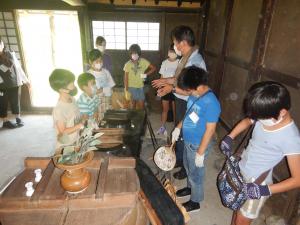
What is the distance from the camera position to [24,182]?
2.05m

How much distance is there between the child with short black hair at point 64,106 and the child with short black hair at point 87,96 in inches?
25.6

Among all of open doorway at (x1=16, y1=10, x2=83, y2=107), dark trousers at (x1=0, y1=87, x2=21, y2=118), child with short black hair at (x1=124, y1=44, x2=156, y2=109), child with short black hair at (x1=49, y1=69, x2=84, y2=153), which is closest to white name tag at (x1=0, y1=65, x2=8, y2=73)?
dark trousers at (x1=0, y1=87, x2=21, y2=118)

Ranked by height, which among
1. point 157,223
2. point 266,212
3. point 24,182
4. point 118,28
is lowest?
point 266,212

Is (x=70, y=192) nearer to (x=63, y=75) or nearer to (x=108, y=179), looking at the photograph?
(x=108, y=179)

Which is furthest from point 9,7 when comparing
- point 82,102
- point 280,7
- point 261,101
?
point 261,101

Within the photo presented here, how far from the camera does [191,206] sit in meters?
3.45

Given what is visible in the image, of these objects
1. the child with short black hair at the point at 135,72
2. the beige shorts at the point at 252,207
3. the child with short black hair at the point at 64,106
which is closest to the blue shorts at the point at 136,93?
the child with short black hair at the point at 135,72

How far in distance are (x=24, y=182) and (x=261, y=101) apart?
2.32m

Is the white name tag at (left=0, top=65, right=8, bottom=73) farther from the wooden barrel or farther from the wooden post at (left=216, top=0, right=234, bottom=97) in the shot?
the wooden post at (left=216, top=0, right=234, bottom=97)

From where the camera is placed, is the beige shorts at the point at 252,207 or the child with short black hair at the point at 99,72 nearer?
the beige shorts at the point at 252,207

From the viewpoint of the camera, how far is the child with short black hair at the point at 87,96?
12.3 feet

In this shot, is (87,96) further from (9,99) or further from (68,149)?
(9,99)

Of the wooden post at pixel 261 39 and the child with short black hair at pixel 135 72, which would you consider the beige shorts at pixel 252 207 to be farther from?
the child with short black hair at pixel 135 72

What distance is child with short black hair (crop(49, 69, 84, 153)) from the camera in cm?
286
